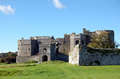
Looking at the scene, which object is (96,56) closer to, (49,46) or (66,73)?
(66,73)

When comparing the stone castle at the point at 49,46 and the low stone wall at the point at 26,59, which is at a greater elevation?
the stone castle at the point at 49,46

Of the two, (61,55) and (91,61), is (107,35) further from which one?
(91,61)

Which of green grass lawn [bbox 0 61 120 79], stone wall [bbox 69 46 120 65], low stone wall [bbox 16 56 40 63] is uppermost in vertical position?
stone wall [bbox 69 46 120 65]

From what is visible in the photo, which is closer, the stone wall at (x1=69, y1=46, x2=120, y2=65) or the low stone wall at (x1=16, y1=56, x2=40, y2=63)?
the stone wall at (x1=69, y1=46, x2=120, y2=65)

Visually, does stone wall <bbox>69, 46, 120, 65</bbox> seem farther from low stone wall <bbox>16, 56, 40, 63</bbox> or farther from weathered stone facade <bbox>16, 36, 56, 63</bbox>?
low stone wall <bbox>16, 56, 40, 63</bbox>

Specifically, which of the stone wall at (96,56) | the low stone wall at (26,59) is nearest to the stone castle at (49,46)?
the low stone wall at (26,59)

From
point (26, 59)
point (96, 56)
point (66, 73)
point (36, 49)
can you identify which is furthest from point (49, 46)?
point (66, 73)

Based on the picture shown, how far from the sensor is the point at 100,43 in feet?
167

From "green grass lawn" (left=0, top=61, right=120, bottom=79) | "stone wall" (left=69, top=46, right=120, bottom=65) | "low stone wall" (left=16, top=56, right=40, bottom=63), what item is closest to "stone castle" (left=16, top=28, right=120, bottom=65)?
"low stone wall" (left=16, top=56, right=40, bottom=63)

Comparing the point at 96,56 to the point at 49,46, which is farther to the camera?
the point at 49,46

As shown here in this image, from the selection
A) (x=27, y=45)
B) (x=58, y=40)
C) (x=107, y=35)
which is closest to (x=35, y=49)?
(x=27, y=45)

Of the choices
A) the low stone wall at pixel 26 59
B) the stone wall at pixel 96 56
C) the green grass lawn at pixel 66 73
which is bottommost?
the low stone wall at pixel 26 59

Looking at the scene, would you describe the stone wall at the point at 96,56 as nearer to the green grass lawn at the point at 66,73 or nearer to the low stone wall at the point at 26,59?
the green grass lawn at the point at 66,73

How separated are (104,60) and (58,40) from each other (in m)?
32.4
